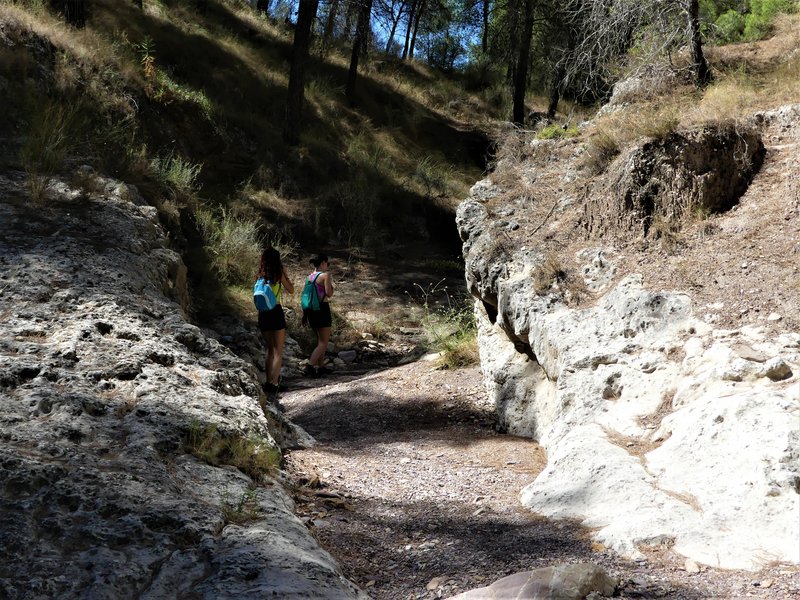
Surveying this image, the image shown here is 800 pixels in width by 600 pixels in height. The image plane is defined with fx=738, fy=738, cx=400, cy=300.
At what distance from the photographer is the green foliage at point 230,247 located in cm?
1154

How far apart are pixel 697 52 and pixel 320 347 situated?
6.04m

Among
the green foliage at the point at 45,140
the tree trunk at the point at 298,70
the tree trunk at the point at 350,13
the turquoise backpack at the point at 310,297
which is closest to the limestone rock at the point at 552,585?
the green foliage at the point at 45,140

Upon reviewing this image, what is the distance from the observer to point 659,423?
15.3ft

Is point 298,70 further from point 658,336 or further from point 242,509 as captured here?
point 242,509

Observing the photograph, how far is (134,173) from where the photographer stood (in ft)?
32.0

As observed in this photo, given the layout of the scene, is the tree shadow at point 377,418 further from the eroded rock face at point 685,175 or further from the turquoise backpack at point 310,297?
the eroded rock face at point 685,175

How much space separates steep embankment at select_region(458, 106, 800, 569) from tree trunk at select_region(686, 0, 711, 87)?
6.75ft

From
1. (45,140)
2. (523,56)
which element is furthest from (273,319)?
(523,56)

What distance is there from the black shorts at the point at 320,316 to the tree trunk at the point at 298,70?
7.49m

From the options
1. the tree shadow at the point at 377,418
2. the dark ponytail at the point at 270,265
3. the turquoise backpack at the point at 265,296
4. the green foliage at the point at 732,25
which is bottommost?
the tree shadow at the point at 377,418

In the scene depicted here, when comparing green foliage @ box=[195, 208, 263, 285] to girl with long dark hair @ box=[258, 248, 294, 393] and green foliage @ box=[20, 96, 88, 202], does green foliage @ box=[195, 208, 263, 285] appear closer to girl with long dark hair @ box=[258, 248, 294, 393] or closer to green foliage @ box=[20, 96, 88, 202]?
green foliage @ box=[20, 96, 88, 202]

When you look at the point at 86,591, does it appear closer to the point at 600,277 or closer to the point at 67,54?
the point at 600,277

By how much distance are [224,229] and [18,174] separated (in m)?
4.77

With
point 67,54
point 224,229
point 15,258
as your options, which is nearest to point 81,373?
point 15,258
